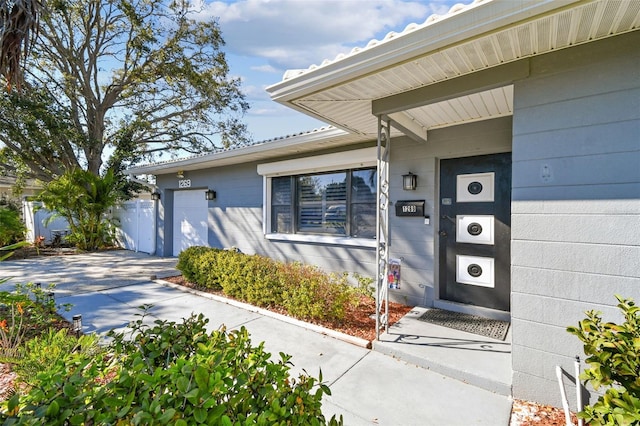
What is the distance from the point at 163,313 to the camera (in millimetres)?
4309

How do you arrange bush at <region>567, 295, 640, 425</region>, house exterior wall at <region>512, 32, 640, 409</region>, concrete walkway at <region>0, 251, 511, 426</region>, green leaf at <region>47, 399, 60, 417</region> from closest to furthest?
green leaf at <region>47, 399, 60, 417</region> → bush at <region>567, 295, 640, 425</region> → house exterior wall at <region>512, 32, 640, 409</region> → concrete walkway at <region>0, 251, 511, 426</region>

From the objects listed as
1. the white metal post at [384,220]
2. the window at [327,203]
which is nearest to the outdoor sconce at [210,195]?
the window at [327,203]

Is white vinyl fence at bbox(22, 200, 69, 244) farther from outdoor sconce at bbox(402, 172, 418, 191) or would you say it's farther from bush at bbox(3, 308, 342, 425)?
bush at bbox(3, 308, 342, 425)

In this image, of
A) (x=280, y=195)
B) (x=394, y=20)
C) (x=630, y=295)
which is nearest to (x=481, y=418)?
(x=630, y=295)

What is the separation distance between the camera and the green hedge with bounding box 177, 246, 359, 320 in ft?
13.0

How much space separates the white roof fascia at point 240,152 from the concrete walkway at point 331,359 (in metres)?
2.93

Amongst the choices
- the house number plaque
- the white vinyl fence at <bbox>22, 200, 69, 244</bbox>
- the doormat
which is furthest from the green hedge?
the white vinyl fence at <bbox>22, 200, 69, 244</bbox>

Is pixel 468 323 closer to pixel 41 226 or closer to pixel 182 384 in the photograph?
pixel 182 384

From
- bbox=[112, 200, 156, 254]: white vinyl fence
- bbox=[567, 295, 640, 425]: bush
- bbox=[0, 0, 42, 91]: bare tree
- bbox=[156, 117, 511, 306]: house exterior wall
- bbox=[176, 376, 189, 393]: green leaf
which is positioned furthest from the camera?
bbox=[112, 200, 156, 254]: white vinyl fence

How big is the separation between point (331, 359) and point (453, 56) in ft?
9.90

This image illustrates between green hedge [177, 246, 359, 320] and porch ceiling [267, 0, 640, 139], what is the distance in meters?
2.29

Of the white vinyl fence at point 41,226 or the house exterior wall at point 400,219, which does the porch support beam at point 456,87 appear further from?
the white vinyl fence at point 41,226

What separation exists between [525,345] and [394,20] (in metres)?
3.52

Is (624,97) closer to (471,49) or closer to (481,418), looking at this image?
(471,49)
